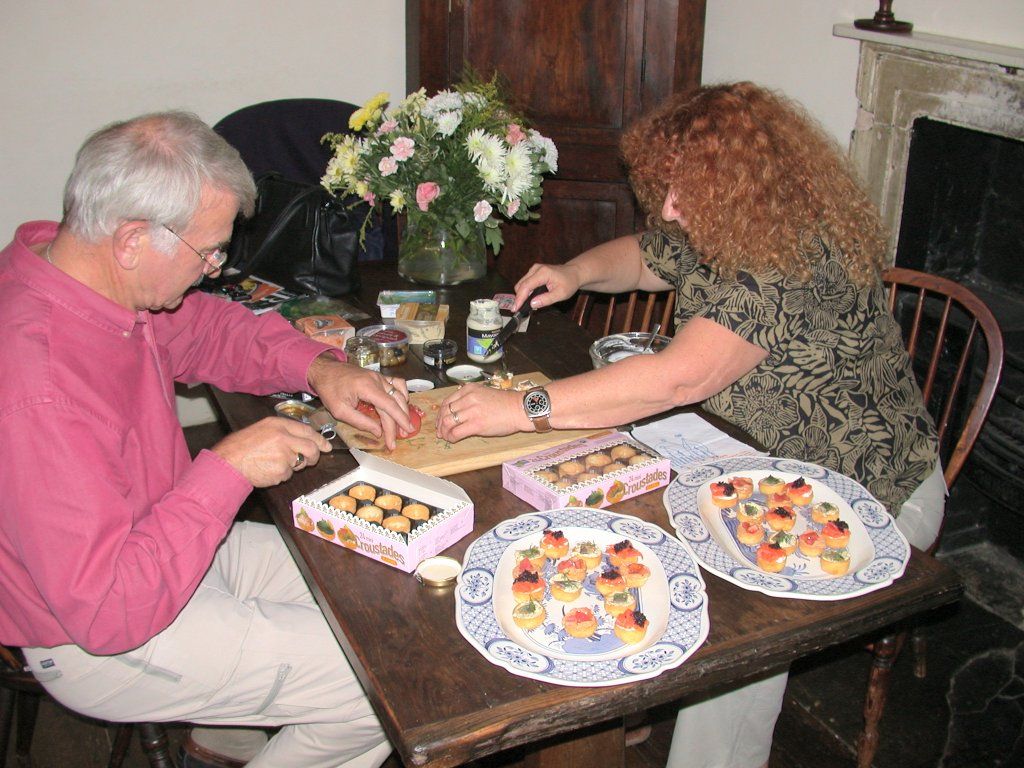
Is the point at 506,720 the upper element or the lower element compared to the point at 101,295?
lower

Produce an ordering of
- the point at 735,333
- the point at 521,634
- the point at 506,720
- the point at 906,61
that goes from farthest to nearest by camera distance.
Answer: the point at 906,61 < the point at 735,333 < the point at 521,634 < the point at 506,720

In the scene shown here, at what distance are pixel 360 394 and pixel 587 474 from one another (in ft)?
1.57

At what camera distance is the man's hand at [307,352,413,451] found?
1.69 metres

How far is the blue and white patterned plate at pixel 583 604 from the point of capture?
1.19m

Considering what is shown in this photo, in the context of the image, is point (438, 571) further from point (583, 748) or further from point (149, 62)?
point (149, 62)

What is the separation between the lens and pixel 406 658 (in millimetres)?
Result: 1212

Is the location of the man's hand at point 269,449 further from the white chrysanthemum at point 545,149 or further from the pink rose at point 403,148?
the white chrysanthemum at point 545,149

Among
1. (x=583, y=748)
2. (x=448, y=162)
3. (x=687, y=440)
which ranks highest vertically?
(x=448, y=162)

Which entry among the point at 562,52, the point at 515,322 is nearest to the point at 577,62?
the point at 562,52

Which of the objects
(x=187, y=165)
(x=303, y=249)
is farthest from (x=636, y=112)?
(x=187, y=165)

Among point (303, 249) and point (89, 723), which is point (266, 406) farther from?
point (89, 723)

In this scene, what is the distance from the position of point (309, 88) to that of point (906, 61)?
6.75 ft

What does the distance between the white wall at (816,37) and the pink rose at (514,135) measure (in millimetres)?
1260

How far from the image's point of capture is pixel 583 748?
149cm
